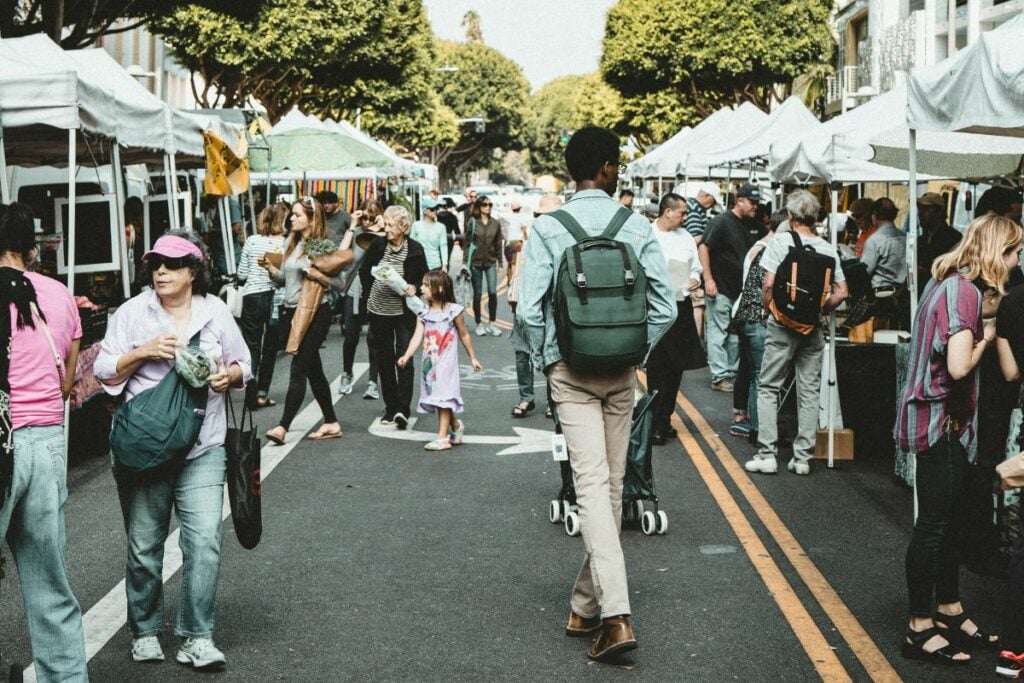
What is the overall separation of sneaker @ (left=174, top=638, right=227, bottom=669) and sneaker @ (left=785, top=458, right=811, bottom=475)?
4902 mm

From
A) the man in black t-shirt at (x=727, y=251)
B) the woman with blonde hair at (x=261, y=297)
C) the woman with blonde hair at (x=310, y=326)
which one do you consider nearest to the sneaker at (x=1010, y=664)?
the woman with blonde hair at (x=310, y=326)

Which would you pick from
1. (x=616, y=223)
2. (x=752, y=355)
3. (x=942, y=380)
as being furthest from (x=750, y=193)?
(x=616, y=223)

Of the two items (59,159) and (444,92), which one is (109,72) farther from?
(444,92)

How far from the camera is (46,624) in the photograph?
428cm

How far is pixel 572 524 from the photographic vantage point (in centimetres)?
719

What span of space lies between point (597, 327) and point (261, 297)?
24.4 feet

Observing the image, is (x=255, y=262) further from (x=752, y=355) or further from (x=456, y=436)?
(x=752, y=355)

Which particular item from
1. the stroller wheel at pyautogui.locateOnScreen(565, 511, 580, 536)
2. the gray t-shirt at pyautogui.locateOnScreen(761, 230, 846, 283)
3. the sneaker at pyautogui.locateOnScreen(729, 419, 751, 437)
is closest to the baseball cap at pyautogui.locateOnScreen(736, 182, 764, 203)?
the sneaker at pyautogui.locateOnScreen(729, 419, 751, 437)

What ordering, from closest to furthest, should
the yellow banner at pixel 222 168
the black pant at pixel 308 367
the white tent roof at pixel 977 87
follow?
the white tent roof at pixel 977 87, the black pant at pixel 308 367, the yellow banner at pixel 222 168

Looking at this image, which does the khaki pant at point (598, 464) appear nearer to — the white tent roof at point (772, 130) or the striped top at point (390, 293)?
the striped top at point (390, 293)

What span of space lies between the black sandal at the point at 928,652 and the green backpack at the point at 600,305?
154 centimetres

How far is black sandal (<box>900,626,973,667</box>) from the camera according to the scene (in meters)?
5.15

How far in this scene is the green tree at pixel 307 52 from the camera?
116 feet

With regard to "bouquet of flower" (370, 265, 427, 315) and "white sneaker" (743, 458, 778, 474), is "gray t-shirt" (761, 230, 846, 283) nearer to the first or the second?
"white sneaker" (743, 458, 778, 474)
